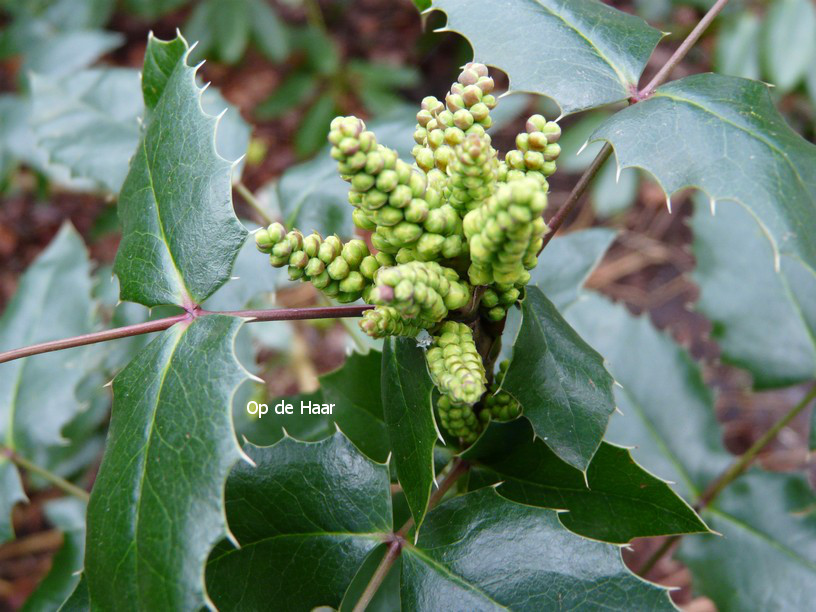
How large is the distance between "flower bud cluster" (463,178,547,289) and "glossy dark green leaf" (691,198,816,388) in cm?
110

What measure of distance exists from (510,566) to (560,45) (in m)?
0.79

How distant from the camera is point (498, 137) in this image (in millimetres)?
3812

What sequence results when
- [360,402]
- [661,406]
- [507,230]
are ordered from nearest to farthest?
[507,230], [360,402], [661,406]

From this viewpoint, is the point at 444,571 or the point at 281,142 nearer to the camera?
the point at 444,571

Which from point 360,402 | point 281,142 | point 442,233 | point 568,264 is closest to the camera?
point 442,233

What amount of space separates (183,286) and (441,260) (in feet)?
1.37

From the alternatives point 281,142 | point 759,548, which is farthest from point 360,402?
point 281,142

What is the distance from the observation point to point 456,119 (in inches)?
34.6

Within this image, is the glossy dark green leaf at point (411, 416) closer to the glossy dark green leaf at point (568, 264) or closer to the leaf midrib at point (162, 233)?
the leaf midrib at point (162, 233)

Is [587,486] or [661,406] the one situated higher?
[587,486]

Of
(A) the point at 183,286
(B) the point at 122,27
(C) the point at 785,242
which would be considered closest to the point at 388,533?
(A) the point at 183,286

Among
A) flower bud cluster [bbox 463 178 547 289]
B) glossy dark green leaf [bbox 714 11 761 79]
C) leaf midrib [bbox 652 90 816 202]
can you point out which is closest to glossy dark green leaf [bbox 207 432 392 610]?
flower bud cluster [bbox 463 178 547 289]

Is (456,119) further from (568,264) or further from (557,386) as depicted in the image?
(568,264)

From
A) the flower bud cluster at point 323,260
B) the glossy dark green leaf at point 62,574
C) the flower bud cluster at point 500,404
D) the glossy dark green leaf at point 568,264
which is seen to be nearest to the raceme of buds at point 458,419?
the flower bud cluster at point 500,404
